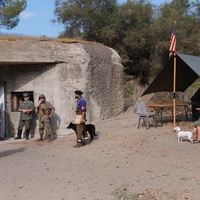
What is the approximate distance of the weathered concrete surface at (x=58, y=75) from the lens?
36.8 ft

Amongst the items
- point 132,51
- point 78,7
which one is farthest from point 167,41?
point 78,7

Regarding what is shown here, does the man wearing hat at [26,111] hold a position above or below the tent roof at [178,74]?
below

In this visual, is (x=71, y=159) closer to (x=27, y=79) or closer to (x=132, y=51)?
(x=27, y=79)

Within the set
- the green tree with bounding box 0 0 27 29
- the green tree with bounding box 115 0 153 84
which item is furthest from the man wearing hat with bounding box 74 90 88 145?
the green tree with bounding box 115 0 153 84

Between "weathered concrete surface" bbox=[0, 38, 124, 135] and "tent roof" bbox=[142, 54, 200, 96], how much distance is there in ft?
5.44

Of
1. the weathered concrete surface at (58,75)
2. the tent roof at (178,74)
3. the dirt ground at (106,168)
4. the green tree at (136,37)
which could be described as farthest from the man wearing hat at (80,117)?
the green tree at (136,37)

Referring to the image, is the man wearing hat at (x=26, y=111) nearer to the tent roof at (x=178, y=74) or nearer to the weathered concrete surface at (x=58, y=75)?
the weathered concrete surface at (x=58, y=75)

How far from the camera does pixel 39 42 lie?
37.7 ft

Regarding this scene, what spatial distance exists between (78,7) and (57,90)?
50.9 feet

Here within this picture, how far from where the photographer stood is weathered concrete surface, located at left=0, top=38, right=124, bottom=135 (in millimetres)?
11219

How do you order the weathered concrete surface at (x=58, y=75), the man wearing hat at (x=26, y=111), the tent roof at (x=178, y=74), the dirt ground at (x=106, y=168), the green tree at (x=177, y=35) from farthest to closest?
the green tree at (x=177, y=35) → the weathered concrete surface at (x=58, y=75) → the man wearing hat at (x=26, y=111) → the tent roof at (x=178, y=74) → the dirt ground at (x=106, y=168)

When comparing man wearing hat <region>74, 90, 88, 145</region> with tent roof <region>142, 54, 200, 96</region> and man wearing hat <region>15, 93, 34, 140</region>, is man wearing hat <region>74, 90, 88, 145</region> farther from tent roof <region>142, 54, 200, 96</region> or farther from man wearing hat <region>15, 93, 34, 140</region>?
tent roof <region>142, 54, 200, 96</region>

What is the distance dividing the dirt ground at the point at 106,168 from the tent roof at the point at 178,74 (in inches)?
55.8

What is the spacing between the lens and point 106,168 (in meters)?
6.88
